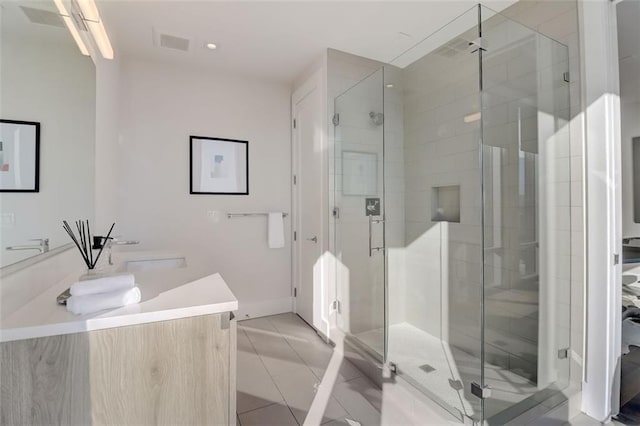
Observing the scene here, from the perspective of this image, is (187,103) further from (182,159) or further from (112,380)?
(112,380)

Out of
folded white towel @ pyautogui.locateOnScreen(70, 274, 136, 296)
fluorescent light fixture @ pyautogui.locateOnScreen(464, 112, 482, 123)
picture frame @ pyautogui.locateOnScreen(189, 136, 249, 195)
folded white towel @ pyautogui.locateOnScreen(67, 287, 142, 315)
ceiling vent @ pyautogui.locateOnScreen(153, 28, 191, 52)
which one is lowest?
folded white towel @ pyautogui.locateOnScreen(67, 287, 142, 315)

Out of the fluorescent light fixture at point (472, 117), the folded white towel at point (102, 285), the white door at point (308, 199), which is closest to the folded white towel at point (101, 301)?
the folded white towel at point (102, 285)

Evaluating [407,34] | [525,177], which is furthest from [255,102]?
[525,177]

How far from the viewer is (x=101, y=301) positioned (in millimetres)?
1011

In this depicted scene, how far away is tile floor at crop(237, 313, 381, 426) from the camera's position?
1.72 m

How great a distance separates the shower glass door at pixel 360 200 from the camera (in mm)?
2701

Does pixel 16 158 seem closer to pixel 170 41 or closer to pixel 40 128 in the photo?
pixel 40 128

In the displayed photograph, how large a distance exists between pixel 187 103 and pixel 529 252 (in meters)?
3.18

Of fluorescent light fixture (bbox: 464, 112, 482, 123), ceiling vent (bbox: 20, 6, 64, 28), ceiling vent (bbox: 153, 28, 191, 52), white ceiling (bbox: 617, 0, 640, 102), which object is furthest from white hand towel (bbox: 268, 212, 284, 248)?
white ceiling (bbox: 617, 0, 640, 102)

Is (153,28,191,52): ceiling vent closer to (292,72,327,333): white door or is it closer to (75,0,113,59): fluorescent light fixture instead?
(75,0,113,59): fluorescent light fixture

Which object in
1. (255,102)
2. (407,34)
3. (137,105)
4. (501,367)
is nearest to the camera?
(501,367)

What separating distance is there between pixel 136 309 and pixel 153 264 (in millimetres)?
1233

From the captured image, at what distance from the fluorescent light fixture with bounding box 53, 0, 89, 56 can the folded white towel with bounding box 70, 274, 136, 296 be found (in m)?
1.12

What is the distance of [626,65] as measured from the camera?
1855 mm
